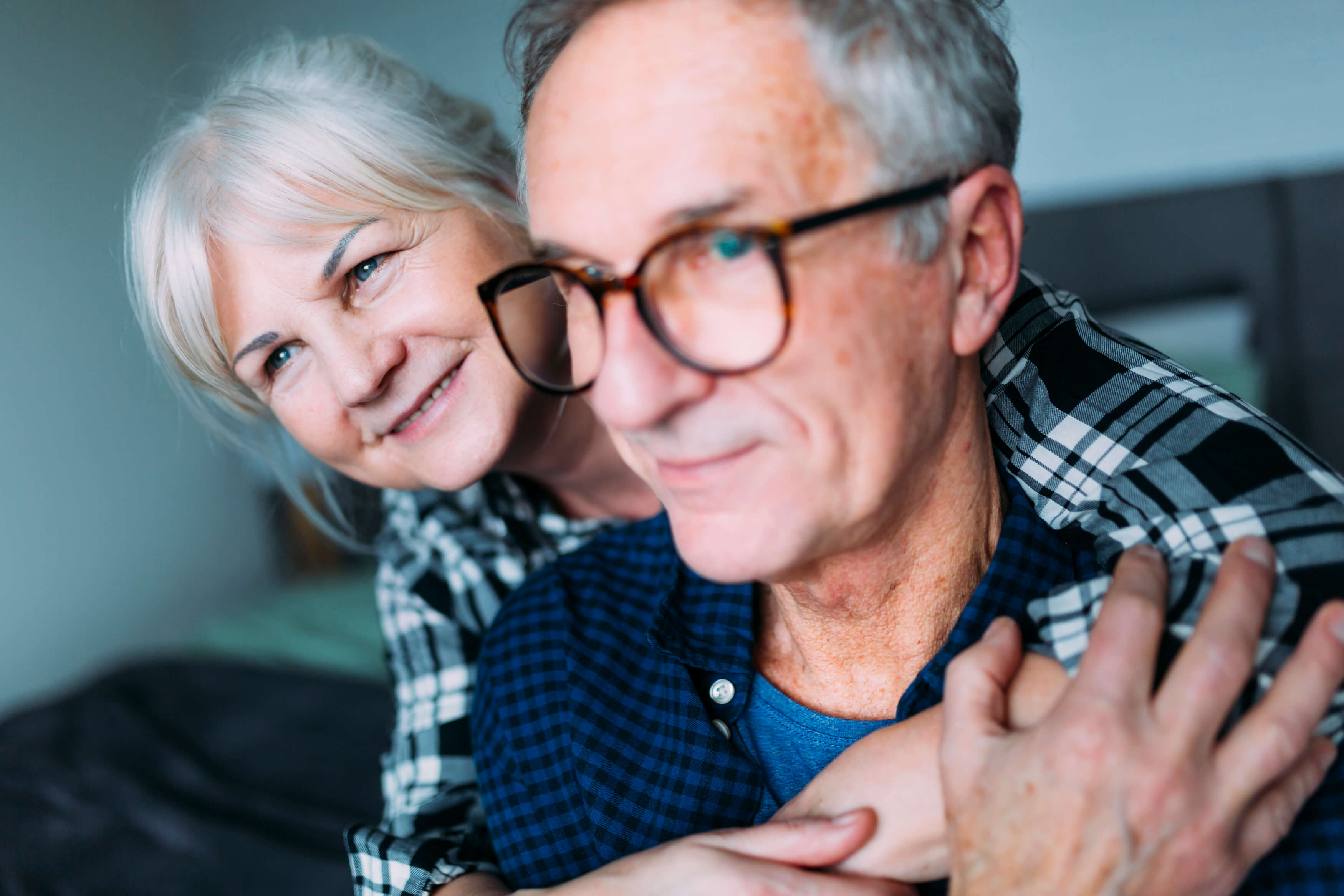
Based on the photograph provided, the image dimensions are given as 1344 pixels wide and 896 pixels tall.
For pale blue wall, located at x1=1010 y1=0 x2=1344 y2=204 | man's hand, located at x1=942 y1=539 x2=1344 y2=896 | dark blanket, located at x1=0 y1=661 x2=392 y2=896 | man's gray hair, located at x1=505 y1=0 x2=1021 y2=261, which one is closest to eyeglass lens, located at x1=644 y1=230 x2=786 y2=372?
man's gray hair, located at x1=505 y1=0 x2=1021 y2=261

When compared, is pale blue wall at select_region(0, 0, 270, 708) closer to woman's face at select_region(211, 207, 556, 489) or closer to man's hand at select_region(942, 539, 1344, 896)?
woman's face at select_region(211, 207, 556, 489)

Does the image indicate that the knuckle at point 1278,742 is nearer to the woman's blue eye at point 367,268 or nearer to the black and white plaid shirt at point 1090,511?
the black and white plaid shirt at point 1090,511

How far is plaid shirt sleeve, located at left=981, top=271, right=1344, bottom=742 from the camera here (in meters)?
0.78

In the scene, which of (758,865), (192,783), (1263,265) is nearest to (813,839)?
(758,865)

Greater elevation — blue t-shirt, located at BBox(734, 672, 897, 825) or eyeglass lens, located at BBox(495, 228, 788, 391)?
eyeglass lens, located at BBox(495, 228, 788, 391)

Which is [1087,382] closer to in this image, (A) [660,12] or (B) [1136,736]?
(B) [1136,736]

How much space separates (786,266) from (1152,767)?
456mm

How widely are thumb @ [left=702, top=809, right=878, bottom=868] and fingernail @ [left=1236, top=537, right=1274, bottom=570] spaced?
370mm

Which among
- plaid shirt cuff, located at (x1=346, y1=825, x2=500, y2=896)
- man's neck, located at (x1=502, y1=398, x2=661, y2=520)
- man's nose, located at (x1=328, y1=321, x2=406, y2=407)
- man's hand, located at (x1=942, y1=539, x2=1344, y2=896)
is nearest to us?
man's hand, located at (x1=942, y1=539, x2=1344, y2=896)

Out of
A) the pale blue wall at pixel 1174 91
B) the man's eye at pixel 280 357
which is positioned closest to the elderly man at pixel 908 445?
the man's eye at pixel 280 357

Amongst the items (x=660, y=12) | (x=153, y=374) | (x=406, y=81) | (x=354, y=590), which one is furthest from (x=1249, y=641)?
(x=354, y=590)

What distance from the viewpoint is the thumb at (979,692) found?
774 millimetres

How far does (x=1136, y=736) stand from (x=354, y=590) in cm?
276

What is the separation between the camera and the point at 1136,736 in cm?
71
